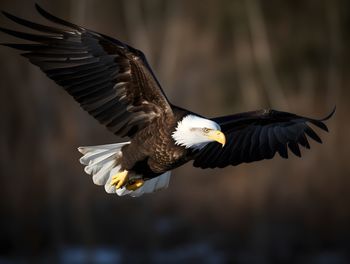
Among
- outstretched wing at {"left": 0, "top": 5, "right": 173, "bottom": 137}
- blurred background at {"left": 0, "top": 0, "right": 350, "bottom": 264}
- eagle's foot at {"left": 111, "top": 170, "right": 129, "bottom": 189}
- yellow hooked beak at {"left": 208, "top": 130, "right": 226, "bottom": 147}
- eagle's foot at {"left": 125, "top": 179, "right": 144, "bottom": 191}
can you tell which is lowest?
blurred background at {"left": 0, "top": 0, "right": 350, "bottom": 264}

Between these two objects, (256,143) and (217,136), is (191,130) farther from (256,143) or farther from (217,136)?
(256,143)

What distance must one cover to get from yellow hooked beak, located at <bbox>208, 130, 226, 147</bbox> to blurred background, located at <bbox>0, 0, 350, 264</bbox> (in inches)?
254

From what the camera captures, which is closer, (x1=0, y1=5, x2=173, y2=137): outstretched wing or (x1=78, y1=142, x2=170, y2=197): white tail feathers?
(x1=0, y1=5, x2=173, y2=137): outstretched wing

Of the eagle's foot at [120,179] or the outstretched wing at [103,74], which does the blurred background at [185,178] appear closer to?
the eagle's foot at [120,179]

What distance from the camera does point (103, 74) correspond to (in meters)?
6.52

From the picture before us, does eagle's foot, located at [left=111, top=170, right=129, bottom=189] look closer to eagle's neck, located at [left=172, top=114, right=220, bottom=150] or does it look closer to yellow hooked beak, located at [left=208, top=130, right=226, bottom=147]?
eagle's neck, located at [left=172, top=114, right=220, bottom=150]

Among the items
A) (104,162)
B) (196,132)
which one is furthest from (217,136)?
(104,162)

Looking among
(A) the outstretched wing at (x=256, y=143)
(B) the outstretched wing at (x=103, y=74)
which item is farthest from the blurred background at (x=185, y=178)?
(B) the outstretched wing at (x=103, y=74)

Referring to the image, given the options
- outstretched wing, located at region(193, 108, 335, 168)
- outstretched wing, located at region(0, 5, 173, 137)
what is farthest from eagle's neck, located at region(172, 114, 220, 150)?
outstretched wing, located at region(193, 108, 335, 168)

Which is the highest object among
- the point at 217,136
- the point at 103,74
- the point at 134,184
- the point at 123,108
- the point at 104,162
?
the point at 103,74

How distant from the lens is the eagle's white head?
6.18 meters

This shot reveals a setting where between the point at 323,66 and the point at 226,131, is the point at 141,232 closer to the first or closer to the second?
the point at 323,66

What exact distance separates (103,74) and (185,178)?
741 centimetres

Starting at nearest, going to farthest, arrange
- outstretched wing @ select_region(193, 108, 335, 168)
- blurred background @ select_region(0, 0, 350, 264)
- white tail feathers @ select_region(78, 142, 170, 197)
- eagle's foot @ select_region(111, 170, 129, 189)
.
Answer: eagle's foot @ select_region(111, 170, 129, 189) → white tail feathers @ select_region(78, 142, 170, 197) → outstretched wing @ select_region(193, 108, 335, 168) → blurred background @ select_region(0, 0, 350, 264)
